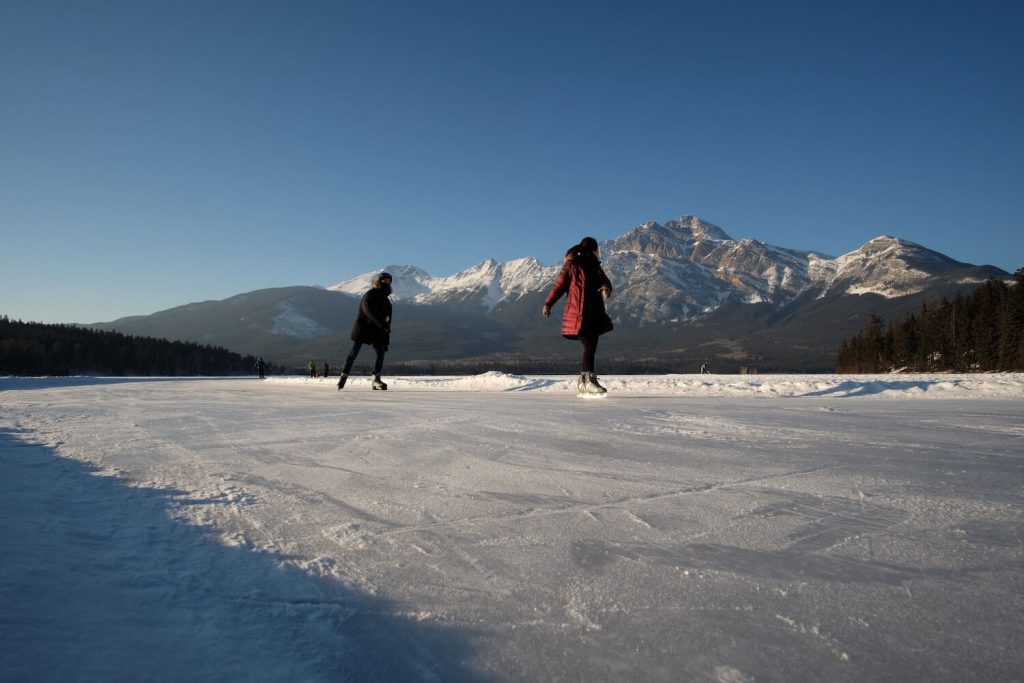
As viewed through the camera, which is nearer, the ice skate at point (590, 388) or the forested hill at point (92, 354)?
the ice skate at point (590, 388)

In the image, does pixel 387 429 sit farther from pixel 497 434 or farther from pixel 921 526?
pixel 921 526

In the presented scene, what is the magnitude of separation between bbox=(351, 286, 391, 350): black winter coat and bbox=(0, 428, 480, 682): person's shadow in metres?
10.4

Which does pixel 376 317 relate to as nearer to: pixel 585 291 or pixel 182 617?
pixel 585 291

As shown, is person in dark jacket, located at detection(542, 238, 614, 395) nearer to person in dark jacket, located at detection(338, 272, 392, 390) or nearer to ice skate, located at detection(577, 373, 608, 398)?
ice skate, located at detection(577, 373, 608, 398)

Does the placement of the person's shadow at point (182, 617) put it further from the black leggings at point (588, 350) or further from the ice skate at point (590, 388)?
the ice skate at point (590, 388)

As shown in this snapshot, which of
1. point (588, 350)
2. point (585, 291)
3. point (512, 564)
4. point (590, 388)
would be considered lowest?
point (512, 564)

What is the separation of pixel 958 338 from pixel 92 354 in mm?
137543

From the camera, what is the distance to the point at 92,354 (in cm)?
9750

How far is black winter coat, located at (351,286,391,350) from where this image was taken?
1236 cm

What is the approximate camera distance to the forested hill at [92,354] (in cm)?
8069

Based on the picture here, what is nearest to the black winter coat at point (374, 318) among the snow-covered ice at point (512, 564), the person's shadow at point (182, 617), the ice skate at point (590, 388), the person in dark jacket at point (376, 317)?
the person in dark jacket at point (376, 317)

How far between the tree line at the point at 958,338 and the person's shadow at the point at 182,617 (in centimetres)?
7329

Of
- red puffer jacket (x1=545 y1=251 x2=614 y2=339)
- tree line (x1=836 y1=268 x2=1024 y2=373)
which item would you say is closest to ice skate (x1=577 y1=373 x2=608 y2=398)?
red puffer jacket (x1=545 y1=251 x2=614 y2=339)

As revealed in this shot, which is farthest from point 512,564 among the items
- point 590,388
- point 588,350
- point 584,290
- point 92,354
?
point 92,354
